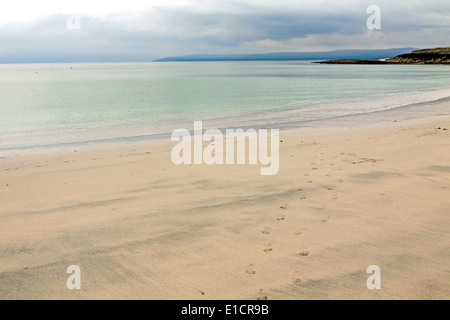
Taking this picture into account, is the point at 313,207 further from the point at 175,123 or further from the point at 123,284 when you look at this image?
the point at 175,123

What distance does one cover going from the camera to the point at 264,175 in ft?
30.9

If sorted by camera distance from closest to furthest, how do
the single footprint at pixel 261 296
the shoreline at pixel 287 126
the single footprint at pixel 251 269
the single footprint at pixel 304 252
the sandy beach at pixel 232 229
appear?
the single footprint at pixel 261 296 → the sandy beach at pixel 232 229 → the single footprint at pixel 251 269 → the single footprint at pixel 304 252 → the shoreline at pixel 287 126

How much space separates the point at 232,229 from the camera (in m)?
6.25

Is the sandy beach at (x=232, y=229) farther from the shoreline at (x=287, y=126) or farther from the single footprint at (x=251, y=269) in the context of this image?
the shoreline at (x=287, y=126)

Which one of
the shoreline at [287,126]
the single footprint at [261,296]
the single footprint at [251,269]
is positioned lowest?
the single footprint at [261,296]

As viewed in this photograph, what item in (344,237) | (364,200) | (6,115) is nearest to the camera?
(344,237)

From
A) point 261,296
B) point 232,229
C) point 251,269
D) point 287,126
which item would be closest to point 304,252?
point 251,269

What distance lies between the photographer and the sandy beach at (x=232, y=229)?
4.70m

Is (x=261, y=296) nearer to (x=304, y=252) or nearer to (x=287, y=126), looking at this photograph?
(x=304, y=252)

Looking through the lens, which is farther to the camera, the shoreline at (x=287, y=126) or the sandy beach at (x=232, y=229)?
the shoreline at (x=287, y=126)

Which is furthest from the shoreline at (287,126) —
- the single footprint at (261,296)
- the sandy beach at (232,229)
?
the single footprint at (261,296)

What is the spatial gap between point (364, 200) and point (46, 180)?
7.64 m
